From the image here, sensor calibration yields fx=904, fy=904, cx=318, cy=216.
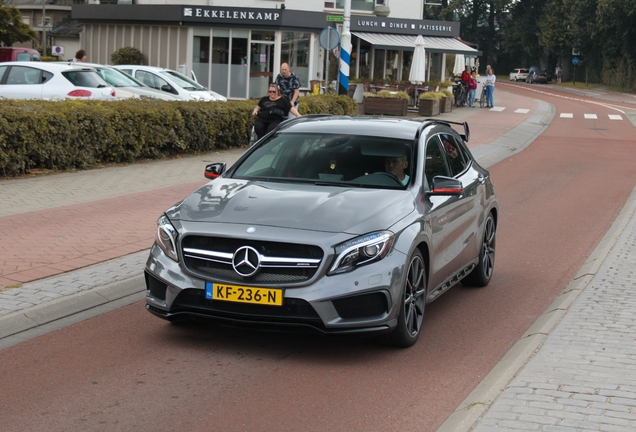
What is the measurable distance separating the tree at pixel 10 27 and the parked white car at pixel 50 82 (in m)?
31.8

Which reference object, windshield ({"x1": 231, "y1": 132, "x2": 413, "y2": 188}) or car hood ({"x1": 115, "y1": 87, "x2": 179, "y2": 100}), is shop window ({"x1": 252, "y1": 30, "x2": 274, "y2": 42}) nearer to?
car hood ({"x1": 115, "y1": 87, "x2": 179, "y2": 100})

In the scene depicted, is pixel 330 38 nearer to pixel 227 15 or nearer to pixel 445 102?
pixel 445 102

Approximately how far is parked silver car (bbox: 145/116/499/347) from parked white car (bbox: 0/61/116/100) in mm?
13390

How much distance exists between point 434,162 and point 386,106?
84.3ft

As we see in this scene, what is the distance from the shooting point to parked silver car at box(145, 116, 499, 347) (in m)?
5.77

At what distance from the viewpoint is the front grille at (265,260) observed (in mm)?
5762

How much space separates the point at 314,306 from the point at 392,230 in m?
0.79

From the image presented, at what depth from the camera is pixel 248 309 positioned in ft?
19.1

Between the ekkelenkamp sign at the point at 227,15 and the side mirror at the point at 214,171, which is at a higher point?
the ekkelenkamp sign at the point at 227,15

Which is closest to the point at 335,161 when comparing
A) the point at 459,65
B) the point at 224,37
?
the point at 224,37

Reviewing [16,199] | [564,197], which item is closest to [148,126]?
[16,199]

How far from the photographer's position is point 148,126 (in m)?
16.6

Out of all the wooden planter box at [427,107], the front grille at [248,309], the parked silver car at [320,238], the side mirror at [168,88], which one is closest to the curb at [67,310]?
the parked silver car at [320,238]

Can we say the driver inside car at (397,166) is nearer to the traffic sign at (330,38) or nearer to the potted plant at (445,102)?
the traffic sign at (330,38)
